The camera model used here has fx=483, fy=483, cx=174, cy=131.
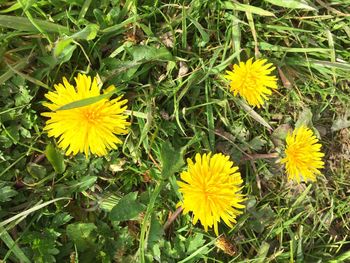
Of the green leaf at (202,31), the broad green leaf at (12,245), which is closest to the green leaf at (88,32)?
the green leaf at (202,31)

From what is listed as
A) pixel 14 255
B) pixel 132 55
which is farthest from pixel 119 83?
pixel 14 255

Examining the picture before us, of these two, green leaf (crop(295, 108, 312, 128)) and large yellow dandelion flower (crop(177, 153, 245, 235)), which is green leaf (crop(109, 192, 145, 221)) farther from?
green leaf (crop(295, 108, 312, 128))

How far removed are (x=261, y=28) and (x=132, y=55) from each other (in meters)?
0.57

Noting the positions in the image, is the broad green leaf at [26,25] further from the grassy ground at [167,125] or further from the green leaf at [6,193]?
the green leaf at [6,193]

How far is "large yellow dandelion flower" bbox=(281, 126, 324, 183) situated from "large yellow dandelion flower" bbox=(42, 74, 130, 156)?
2.16ft

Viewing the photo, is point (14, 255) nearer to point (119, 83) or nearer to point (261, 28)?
point (119, 83)

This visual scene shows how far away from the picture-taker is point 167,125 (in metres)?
1.85

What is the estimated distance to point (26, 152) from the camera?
1744mm

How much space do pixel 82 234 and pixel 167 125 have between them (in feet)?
1.68

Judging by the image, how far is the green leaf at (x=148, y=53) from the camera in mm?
1773

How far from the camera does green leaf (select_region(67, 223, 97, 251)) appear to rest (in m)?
1.75

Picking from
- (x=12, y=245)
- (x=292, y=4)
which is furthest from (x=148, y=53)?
(x=12, y=245)

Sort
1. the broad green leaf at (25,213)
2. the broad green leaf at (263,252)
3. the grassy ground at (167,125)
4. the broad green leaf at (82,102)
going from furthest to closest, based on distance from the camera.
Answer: the broad green leaf at (263,252) < the grassy ground at (167,125) < the broad green leaf at (25,213) < the broad green leaf at (82,102)

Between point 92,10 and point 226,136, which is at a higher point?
point 92,10
